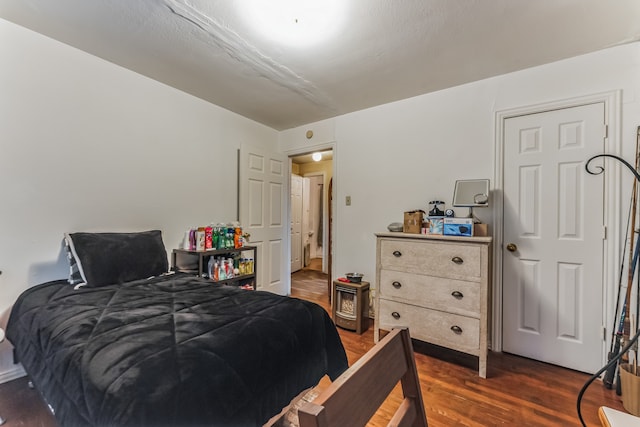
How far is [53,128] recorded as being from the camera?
206cm

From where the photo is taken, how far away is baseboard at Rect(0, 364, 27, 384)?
1865 millimetres

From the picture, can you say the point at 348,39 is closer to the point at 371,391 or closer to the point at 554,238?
the point at 371,391

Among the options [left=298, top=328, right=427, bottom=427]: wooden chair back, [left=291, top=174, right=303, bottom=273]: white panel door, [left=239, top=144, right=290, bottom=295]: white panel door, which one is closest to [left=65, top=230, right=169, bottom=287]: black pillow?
[left=239, top=144, right=290, bottom=295]: white panel door

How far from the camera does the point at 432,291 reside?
7.50ft

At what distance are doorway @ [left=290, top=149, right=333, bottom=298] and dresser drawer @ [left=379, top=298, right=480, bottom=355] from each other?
273 cm

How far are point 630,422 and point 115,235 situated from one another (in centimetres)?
289

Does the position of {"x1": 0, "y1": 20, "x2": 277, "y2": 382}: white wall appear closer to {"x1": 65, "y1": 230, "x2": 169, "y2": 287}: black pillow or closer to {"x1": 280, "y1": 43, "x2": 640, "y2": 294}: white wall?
{"x1": 65, "y1": 230, "x2": 169, "y2": 287}: black pillow

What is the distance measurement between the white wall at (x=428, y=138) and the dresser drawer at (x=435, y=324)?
70cm

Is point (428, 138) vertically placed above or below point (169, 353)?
above

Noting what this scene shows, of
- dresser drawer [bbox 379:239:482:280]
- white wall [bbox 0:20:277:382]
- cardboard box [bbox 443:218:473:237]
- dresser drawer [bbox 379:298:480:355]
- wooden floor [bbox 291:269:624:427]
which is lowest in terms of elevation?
wooden floor [bbox 291:269:624:427]

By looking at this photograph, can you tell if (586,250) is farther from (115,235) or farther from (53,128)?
(53,128)

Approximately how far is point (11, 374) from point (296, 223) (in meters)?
4.46

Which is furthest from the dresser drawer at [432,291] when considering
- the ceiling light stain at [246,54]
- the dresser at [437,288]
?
the ceiling light stain at [246,54]

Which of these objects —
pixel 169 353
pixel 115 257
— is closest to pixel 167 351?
pixel 169 353
